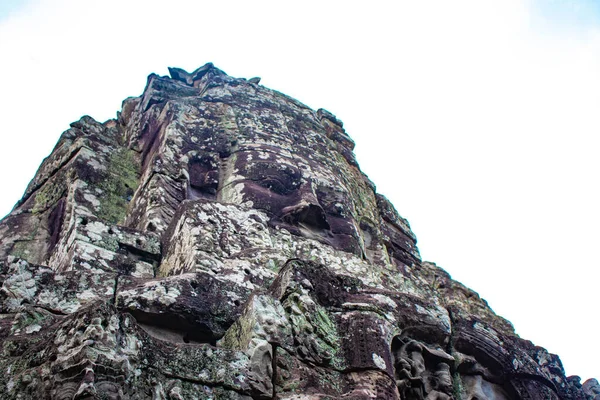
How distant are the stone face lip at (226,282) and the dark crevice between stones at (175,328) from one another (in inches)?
0.4

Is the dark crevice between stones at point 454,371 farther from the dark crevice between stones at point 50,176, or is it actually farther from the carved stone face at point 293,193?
the dark crevice between stones at point 50,176

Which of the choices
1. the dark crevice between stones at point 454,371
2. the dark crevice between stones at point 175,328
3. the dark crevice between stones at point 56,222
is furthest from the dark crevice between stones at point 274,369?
the dark crevice between stones at point 56,222

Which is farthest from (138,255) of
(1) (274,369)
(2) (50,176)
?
(2) (50,176)

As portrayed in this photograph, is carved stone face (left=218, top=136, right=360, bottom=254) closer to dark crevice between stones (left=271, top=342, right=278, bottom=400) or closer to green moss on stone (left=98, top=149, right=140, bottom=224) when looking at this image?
green moss on stone (left=98, top=149, right=140, bottom=224)

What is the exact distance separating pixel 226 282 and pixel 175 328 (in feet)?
2.39

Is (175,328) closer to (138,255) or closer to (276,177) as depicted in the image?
(138,255)

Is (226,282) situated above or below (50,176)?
below

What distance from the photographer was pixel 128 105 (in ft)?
44.8

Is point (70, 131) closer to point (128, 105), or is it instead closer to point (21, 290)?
point (128, 105)

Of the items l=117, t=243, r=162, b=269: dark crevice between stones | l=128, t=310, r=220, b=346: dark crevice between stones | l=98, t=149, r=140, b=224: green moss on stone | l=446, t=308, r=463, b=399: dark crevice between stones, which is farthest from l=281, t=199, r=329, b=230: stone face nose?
l=128, t=310, r=220, b=346: dark crevice between stones

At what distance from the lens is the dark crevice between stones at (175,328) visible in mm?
5363

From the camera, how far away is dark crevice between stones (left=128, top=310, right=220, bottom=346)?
5.36m

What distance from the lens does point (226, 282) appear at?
603 centimetres

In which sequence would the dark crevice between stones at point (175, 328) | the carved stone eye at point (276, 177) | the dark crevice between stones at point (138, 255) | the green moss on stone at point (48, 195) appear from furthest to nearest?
the green moss on stone at point (48, 195) < the carved stone eye at point (276, 177) < the dark crevice between stones at point (138, 255) < the dark crevice between stones at point (175, 328)
